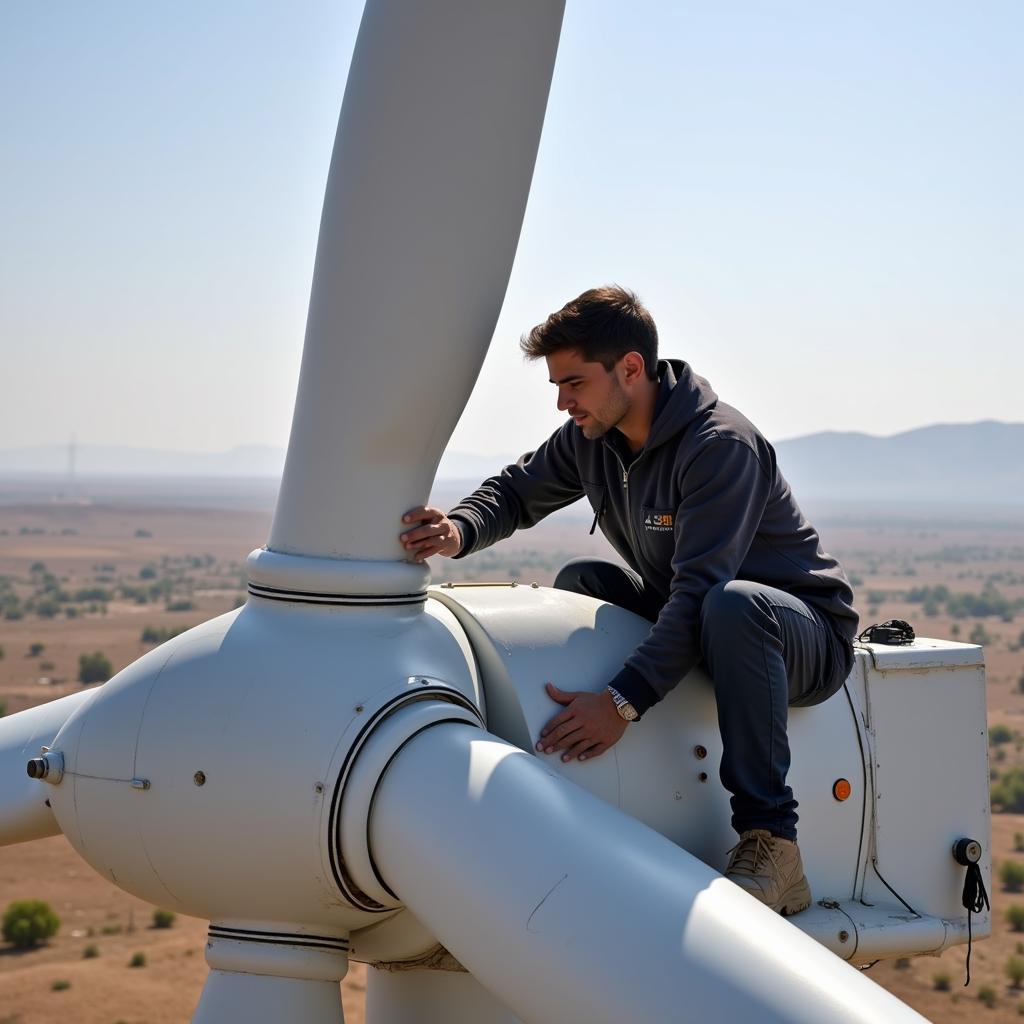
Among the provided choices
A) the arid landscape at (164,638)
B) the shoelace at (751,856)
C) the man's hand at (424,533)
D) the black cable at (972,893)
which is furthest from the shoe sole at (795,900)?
the arid landscape at (164,638)

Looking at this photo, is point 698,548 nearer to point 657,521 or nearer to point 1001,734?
point 657,521

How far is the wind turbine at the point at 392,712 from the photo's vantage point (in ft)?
12.2

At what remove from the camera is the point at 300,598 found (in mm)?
4398

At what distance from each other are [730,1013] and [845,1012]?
0.26 metres

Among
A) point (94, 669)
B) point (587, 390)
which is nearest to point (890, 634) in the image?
point (587, 390)

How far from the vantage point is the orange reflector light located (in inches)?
201

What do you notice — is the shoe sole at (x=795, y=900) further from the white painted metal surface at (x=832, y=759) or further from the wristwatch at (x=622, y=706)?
the wristwatch at (x=622, y=706)

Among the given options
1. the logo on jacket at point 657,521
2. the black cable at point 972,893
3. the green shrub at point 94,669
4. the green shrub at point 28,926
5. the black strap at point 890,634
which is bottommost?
the green shrub at point 94,669

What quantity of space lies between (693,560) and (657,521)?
39 centimetres

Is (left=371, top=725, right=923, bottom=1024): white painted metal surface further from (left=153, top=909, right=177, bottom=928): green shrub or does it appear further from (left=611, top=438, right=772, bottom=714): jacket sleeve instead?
(left=153, top=909, right=177, bottom=928): green shrub

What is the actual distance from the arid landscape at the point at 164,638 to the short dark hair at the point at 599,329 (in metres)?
17.9

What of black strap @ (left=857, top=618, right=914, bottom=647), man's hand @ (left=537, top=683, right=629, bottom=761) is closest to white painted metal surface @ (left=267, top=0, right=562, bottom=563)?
man's hand @ (left=537, top=683, right=629, bottom=761)

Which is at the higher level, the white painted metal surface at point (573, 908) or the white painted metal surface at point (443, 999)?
the white painted metal surface at point (573, 908)

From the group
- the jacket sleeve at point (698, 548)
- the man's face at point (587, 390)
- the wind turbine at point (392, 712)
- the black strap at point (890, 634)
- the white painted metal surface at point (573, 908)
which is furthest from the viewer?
Answer: the black strap at point (890, 634)
